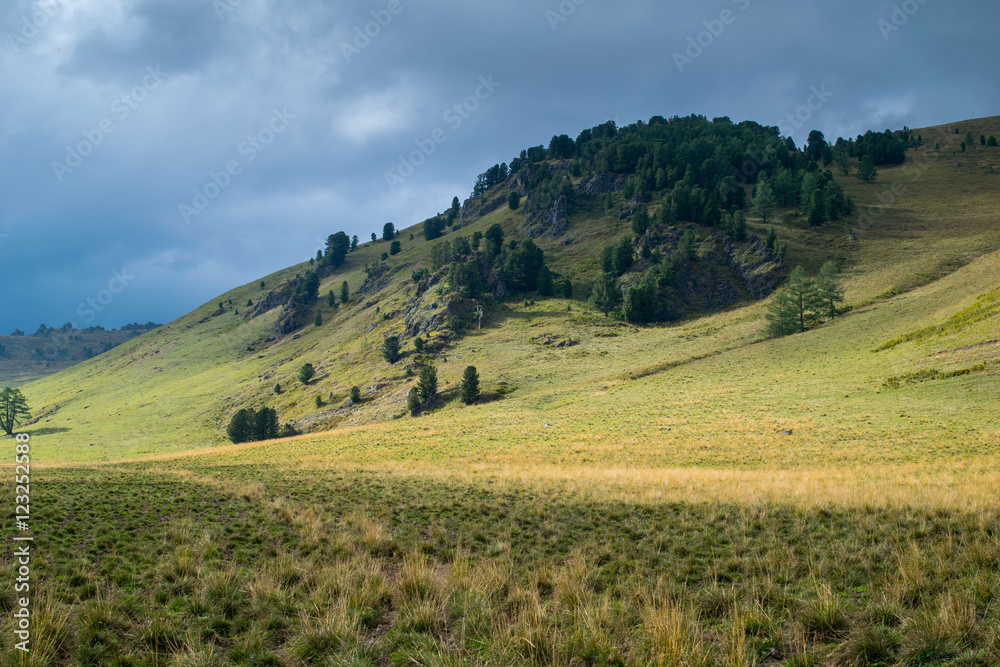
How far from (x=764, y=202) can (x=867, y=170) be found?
193 ft

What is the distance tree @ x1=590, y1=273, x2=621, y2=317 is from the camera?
102812 mm

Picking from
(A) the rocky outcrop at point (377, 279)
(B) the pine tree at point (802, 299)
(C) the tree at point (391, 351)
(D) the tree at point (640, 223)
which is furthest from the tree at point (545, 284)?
(A) the rocky outcrop at point (377, 279)

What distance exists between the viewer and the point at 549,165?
194750 millimetres

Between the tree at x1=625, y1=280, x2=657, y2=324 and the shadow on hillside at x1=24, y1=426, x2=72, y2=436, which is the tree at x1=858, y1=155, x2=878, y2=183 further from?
the shadow on hillside at x1=24, y1=426, x2=72, y2=436

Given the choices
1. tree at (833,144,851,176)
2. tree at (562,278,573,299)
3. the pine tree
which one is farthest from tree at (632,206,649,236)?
tree at (833,144,851,176)

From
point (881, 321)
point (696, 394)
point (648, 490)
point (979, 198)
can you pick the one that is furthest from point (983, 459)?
point (979, 198)

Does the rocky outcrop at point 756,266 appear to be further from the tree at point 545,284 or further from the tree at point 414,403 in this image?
the tree at point 414,403

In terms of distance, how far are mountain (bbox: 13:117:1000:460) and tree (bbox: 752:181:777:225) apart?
3131 millimetres

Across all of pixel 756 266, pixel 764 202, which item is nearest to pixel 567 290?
pixel 756 266

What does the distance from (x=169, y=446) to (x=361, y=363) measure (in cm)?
3916

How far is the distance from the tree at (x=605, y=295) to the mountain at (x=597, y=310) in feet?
13.8

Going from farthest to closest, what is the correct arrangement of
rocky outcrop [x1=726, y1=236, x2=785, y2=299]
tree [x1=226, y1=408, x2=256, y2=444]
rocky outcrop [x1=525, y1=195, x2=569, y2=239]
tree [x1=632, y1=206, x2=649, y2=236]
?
rocky outcrop [x1=525, y1=195, x2=569, y2=239], tree [x1=632, y1=206, x2=649, y2=236], rocky outcrop [x1=726, y1=236, x2=785, y2=299], tree [x1=226, y1=408, x2=256, y2=444]

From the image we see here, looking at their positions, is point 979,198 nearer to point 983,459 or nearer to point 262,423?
point 983,459

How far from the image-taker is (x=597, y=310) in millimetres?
104188
